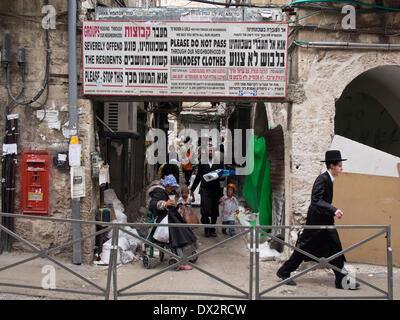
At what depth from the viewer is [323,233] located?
14.7 feet

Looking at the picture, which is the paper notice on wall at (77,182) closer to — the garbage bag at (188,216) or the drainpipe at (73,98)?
the drainpipe at (73,98)

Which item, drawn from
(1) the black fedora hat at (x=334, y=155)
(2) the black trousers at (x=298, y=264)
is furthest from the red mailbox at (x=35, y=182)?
(1) the black fedora hat at (x=334, y=155)

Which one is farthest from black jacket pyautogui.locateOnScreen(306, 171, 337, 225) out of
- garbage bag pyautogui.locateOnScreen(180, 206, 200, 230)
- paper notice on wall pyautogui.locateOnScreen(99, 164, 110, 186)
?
paper notice on wall pyautogui.locateOnScreen(99, 164, 110, 186)

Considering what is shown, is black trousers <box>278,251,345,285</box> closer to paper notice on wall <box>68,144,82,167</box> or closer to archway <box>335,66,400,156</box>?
paper notice on wall <box>68,144,82,167</box>

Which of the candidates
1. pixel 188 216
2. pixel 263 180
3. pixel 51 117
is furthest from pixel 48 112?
pixel 263 180

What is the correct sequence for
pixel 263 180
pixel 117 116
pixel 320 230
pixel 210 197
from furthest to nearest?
pixel 210 197 → pixel 263 180 → pixel 117 116 → pixel 320 230

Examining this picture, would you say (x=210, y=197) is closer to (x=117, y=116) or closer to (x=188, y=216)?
(x=188, y=216)

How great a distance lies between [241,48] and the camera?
5352 mm

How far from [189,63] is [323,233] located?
3152 mm

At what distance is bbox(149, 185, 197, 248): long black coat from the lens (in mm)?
5258

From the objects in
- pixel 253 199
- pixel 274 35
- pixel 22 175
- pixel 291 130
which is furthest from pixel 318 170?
pixel 22 175

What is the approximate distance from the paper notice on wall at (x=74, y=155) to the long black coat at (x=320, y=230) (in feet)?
11.5

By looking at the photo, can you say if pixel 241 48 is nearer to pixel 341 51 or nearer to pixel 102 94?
pixel 341 51

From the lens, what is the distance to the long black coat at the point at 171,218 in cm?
526
